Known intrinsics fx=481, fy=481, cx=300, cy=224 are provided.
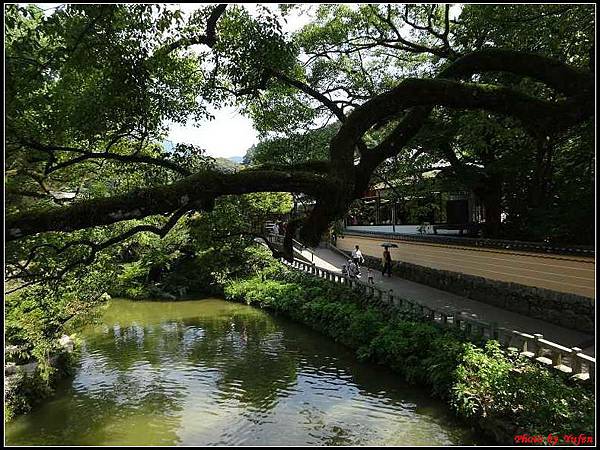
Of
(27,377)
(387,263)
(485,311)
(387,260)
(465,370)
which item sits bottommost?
(27,377)

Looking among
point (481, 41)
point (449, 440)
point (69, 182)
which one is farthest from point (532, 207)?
point (69, 182)

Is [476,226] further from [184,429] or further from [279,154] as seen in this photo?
[184,429]

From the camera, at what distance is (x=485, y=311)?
14812mm

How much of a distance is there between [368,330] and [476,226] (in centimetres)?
755

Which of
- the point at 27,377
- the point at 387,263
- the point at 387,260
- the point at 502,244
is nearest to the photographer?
the point at 27,377

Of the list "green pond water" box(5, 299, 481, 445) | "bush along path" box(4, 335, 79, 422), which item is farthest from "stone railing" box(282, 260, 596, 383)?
"bush along path" box(4, 335, 79, 422)

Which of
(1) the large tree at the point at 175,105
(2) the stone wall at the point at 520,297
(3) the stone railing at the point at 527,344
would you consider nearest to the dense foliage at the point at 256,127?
(1) the large tree at the point at 175,105

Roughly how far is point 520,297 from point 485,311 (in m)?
1.09

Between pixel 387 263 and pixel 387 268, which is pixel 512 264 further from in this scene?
pixel 387 268

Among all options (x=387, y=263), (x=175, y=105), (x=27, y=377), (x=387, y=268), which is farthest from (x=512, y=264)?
(x=27, y=377)

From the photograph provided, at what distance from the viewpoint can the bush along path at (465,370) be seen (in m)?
7.54

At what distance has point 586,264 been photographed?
39.4 feet

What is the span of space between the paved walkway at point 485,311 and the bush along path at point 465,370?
221cm

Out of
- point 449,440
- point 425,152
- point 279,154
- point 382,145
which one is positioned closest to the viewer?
point 382,145
